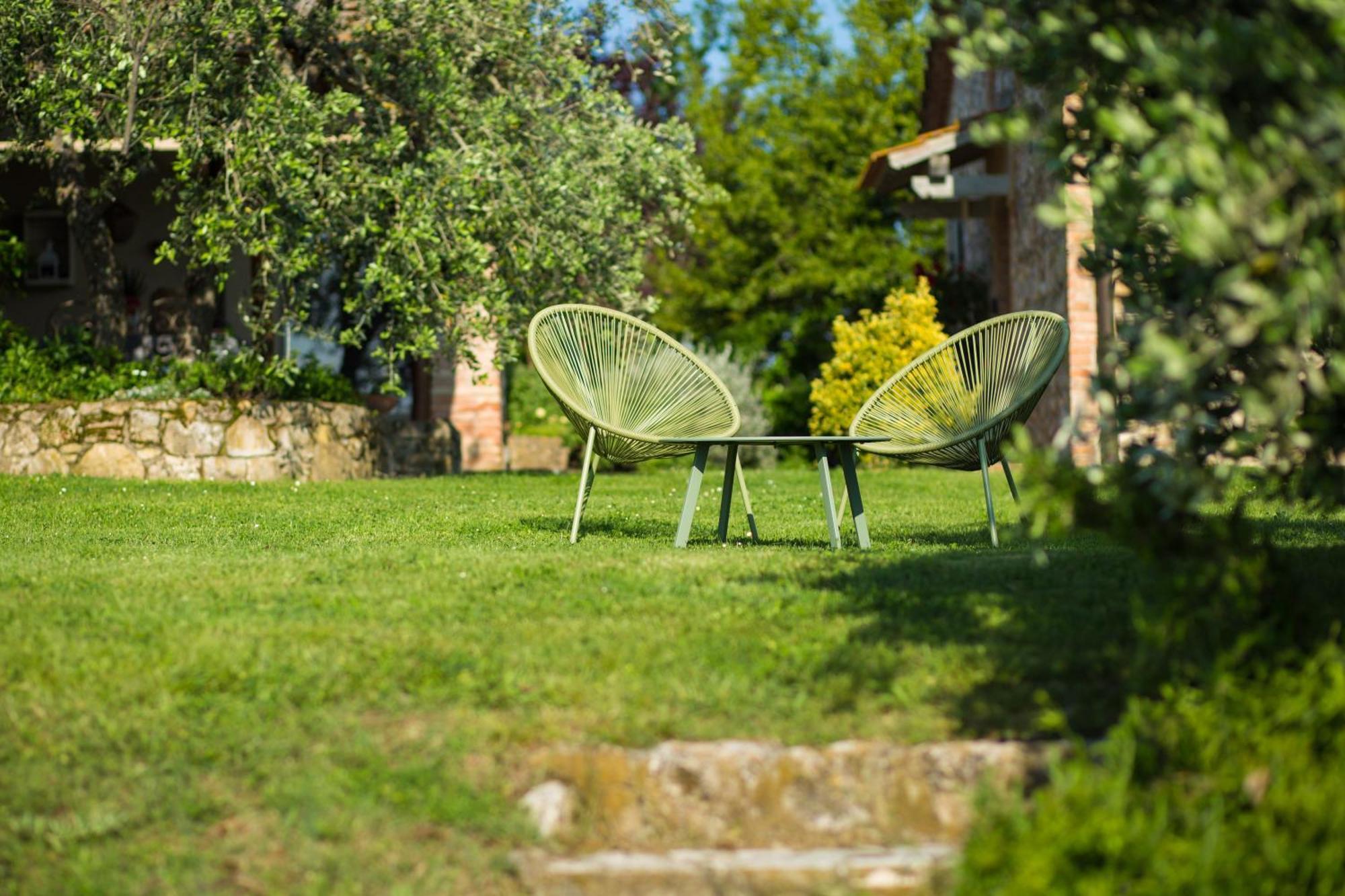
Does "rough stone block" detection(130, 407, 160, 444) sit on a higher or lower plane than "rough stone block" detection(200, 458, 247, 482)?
higher

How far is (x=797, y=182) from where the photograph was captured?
25.6 meters

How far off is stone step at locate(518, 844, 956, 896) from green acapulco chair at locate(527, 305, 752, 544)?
324 centimetres

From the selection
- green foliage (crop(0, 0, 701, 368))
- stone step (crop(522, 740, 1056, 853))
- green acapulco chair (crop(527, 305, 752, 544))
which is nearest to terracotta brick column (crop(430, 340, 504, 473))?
green foliage (crop(0, 0, 701, 368))

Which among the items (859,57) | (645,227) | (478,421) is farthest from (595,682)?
(859,57)

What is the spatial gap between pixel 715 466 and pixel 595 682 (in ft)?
40.0

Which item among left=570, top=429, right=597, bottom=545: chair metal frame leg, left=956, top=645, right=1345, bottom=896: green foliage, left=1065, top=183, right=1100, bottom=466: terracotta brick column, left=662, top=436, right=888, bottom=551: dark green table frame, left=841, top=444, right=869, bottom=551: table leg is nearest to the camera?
left=956, top=645, right=1345, bottom=896: green foliage

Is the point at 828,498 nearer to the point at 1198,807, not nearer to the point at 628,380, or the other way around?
the point at 628,380

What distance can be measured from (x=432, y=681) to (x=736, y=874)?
44.9 inches

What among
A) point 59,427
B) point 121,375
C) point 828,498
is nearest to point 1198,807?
point 828,498

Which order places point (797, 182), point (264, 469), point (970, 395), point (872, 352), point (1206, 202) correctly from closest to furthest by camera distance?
point (1206, 202), point (970, 395), point (264, 469), point (872, 352), point (797, 182)

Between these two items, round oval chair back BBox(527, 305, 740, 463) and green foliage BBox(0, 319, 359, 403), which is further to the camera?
green foliage BBox(0, 319, 359, 403)

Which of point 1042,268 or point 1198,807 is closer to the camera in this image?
point 1198,807

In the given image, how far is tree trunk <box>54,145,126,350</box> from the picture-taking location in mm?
12430

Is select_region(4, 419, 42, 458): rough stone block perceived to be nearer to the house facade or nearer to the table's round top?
the table's round top
